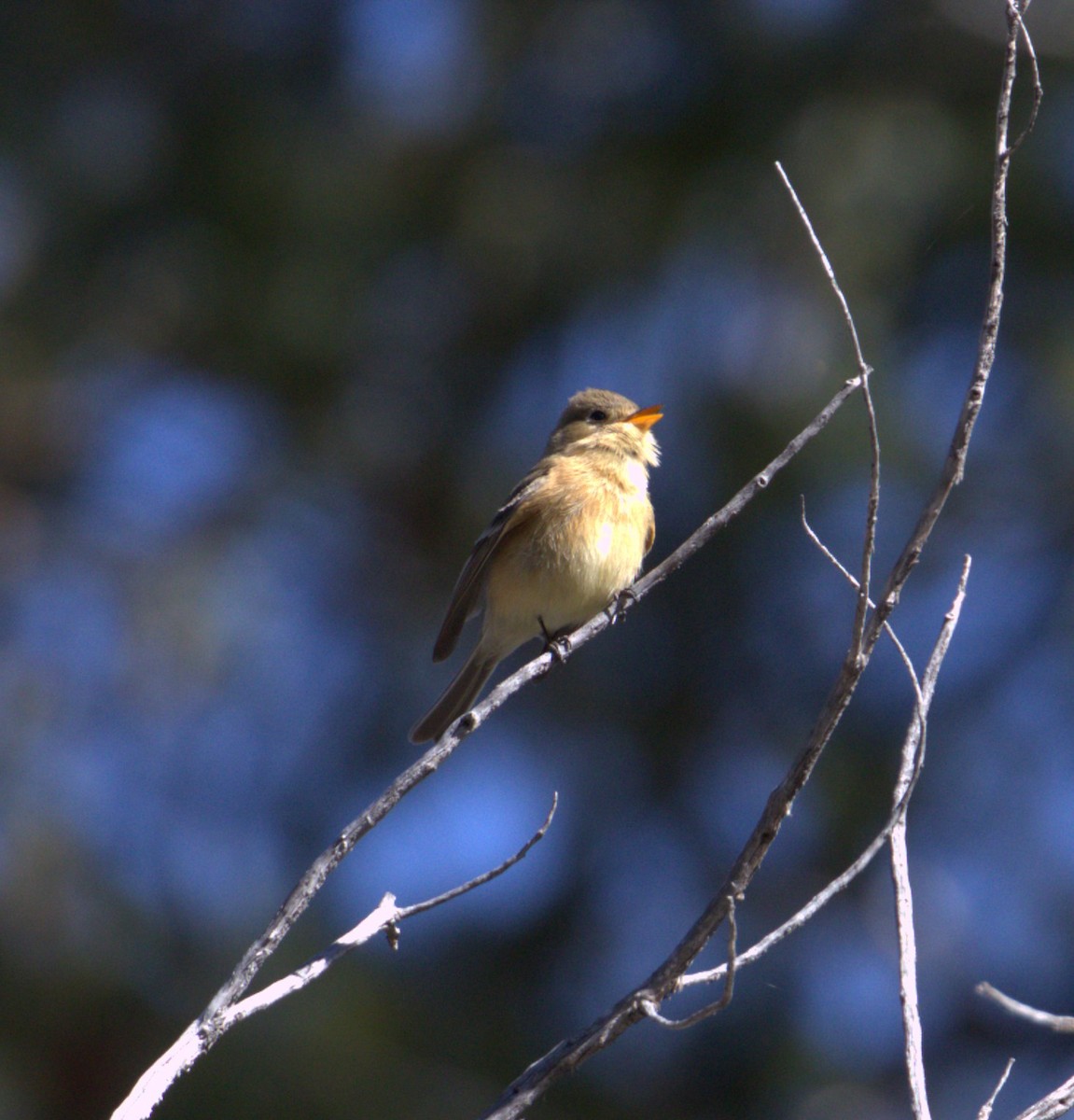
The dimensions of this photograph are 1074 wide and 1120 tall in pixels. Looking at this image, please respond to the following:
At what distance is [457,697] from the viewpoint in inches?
232

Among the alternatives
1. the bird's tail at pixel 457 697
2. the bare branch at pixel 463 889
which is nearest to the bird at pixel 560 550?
the bird's tail at pixel 457 697

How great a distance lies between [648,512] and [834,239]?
3994 millimetres

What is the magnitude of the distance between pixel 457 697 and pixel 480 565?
531 mm

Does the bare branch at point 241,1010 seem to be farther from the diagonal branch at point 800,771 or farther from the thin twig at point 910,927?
the thin twig at point 910,927

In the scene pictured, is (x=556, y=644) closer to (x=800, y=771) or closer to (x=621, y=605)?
(x=621, y=605)

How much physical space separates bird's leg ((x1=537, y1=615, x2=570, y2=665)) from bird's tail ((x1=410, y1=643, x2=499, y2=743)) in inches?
12.0

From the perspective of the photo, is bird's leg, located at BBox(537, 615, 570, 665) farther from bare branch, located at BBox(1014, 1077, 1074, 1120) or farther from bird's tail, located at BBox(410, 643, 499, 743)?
bare branch, located at BBox(1014, 1077, 1074, 1120)

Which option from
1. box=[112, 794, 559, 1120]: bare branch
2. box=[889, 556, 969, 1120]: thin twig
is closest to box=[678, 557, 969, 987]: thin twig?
box=[889, 556, 969, 1120]: thin twig

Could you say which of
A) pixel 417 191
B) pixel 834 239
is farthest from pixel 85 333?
pixel 834 239

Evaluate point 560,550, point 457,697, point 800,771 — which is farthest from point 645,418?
point 800,771

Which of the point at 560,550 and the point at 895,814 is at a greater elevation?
the point at 560,550

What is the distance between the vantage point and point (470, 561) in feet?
19.1

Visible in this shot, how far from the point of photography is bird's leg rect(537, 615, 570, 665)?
4695mm

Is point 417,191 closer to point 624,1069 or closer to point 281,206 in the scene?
point 281,206
